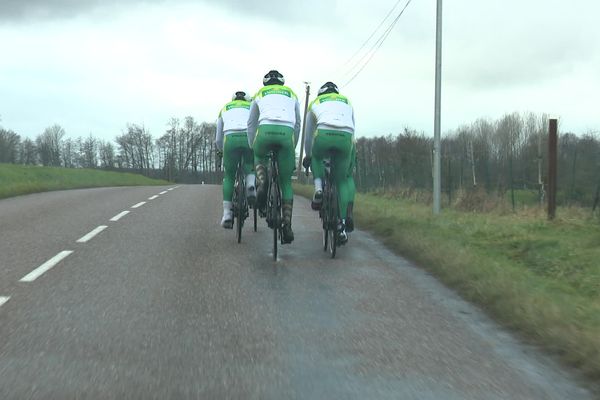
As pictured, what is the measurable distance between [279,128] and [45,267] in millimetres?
3283

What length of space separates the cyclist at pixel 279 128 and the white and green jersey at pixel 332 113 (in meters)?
0.25

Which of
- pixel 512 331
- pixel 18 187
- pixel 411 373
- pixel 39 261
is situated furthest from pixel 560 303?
pixel 18 187

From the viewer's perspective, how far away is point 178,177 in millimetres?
104438

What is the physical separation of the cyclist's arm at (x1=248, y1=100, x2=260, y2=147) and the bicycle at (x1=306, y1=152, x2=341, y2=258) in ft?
3.41

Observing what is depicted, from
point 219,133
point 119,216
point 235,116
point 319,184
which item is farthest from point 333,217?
point 119,216

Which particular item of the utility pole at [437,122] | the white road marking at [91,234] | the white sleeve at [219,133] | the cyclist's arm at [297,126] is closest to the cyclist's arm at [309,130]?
the cyclist's arm at [297,126]

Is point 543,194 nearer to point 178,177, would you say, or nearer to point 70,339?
point 70,339

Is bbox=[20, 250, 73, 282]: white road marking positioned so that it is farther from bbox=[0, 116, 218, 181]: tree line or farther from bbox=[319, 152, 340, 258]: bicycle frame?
bbox=[0, 116, 218, 181]: tree line

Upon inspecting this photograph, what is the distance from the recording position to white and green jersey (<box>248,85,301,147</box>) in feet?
25.4

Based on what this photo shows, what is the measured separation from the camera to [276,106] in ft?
25.5

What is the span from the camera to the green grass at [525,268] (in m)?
4.47

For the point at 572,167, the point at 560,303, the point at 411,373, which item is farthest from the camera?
the point at 572,167

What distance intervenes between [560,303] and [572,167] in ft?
69.5

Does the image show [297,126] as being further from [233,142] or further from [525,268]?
[525,268]
